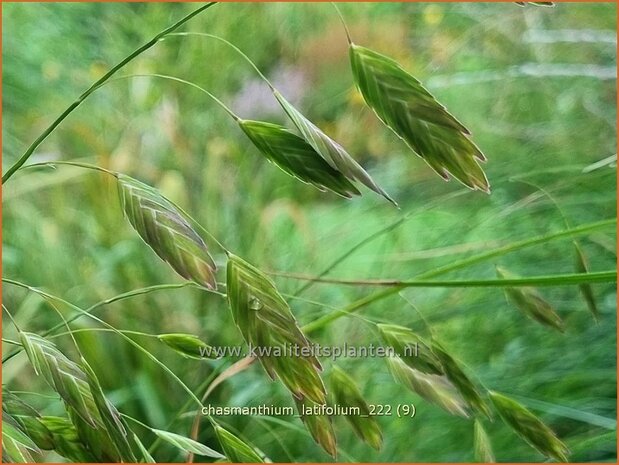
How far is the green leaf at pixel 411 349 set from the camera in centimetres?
33

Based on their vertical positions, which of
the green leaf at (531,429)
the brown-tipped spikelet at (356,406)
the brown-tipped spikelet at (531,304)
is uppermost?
the brown-tipped spikelet at (531,304)

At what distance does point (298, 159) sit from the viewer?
0.28m

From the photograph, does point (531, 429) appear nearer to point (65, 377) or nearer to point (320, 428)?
point (320, 428)

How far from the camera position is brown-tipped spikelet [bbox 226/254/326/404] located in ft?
0.88

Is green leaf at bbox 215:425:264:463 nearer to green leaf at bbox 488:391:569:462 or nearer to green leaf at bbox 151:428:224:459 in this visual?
green leaf at bbox 151:428:224:459

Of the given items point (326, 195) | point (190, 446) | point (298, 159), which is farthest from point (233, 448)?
point (326, 195)

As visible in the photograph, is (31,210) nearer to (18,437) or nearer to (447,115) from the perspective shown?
(18,437)

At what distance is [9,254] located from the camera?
1.98 feet

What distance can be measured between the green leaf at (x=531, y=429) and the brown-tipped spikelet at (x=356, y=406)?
0.07 meters

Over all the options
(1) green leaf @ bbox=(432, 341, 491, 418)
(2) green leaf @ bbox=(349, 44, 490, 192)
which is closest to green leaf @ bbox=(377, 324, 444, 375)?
(1) green leaf @ bbox=(432, 341, 491, 418)

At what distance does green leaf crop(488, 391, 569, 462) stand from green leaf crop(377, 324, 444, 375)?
54 millimetres

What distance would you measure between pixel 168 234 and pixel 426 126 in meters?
0.11

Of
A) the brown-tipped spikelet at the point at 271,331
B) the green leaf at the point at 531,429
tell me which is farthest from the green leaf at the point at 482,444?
the brown-tipped spikelet at the point at 271,331

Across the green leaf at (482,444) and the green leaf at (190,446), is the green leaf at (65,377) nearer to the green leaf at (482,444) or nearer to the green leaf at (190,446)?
the green leaf at (190,446)
